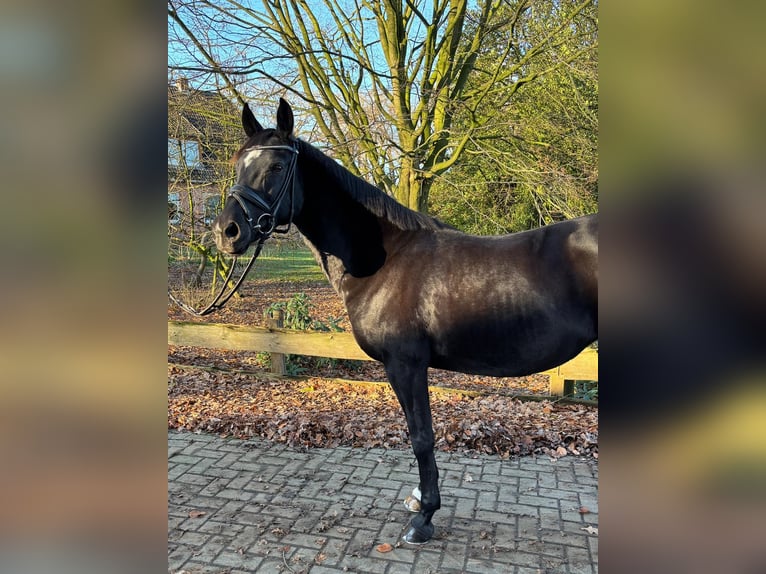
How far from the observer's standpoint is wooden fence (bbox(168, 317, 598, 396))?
5.09m

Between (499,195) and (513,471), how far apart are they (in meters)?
4.95

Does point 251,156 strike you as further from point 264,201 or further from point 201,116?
point 201,116

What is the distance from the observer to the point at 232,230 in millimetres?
2332

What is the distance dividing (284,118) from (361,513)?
8.28 feet

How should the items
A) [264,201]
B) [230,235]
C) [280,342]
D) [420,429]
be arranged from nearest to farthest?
[230,235]
[264,201]
[420,429]
[280,342]

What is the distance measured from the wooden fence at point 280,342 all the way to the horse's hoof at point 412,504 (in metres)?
2.06

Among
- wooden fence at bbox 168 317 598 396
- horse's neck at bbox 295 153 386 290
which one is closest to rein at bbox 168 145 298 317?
horse's neck at bbox 295 153 386 290

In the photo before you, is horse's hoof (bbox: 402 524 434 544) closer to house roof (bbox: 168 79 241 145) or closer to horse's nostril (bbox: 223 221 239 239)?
horse's nostril (bbox: 223 221 239 239)

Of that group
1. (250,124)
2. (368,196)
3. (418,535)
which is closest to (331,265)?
(368,196)

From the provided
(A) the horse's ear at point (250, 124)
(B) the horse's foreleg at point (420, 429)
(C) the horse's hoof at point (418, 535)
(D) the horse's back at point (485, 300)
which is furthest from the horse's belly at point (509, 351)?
(A) the horse's ear at point (250, 124)

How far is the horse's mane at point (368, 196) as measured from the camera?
2715 millimetres

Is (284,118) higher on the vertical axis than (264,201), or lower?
higher
